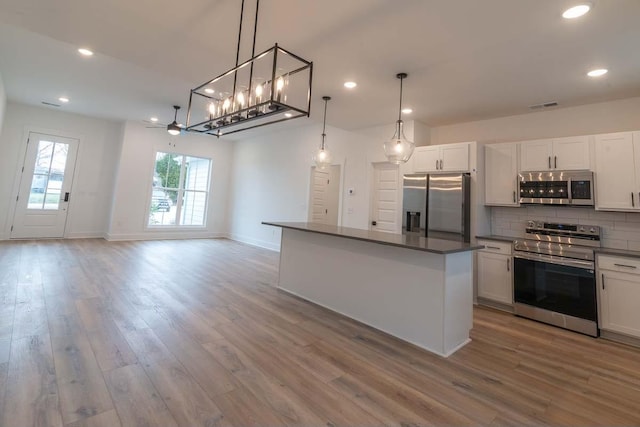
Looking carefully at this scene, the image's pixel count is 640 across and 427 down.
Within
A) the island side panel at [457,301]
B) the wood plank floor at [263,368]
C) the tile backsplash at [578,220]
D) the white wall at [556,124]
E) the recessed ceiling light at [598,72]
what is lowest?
the wood plank floor at [263,368]

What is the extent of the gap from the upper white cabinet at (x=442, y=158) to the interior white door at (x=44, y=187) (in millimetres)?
8124

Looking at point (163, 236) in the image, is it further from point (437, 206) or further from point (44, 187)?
point (437, 206)

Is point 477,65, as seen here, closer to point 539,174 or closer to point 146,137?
point 539,174

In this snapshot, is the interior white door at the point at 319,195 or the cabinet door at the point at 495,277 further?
the interior white door at the point at 319,195

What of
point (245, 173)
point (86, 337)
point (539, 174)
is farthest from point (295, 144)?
point (86, 337)

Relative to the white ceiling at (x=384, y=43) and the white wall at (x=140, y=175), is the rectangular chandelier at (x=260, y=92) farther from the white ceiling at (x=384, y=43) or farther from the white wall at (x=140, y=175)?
the white wall at (x=140, y=175)

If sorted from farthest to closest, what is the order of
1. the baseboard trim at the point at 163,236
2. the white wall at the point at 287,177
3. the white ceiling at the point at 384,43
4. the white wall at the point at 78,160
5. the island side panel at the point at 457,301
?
the baseboard trim at the point at 163,236 < the white wall at the point at 78,160 < the white wall at the point at 287,177 < the island side panel at the point at 457,301 < the white ceiling at the point at 384,43

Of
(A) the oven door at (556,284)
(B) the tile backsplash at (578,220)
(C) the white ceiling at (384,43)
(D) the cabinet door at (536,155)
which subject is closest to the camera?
(C) the white ceiling at (384,43)

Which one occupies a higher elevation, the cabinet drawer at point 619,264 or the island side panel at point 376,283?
the cabinet drawer at point 619,264

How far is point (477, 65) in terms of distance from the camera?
2.97 meters

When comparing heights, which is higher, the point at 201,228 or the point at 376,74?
the point at 376,74

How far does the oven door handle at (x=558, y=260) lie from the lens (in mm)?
3084

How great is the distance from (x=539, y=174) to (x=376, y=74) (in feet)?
8.26

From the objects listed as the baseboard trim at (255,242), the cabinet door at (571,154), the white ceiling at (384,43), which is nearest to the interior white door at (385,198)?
the white ceiling at (384,43)
